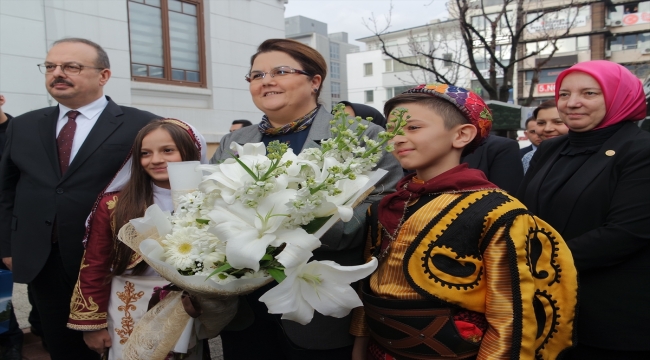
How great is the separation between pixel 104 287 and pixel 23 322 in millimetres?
2967

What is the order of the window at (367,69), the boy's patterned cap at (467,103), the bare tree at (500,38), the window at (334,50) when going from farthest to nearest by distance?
the window at (334,50), the window at (367,69), the bare tree at (500,38), the boy's patterned cap at (467,103)

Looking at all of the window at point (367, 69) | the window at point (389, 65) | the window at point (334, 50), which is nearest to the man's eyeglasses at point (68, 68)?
the window at point (389, 65)

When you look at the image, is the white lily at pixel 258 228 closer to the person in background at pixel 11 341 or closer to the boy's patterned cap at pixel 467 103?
the boy's patterned cap at pixel 467 103

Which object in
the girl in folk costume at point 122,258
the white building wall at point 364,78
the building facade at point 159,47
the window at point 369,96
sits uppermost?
the white building wall at point 364,78

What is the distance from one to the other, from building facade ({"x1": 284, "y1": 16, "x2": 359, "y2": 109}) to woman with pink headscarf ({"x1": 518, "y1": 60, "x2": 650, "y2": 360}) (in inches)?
2131

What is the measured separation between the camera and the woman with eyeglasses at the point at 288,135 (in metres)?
2.00

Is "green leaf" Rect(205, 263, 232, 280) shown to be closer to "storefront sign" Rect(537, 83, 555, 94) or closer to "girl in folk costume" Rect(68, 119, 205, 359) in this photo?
"girl in folk costume" Rect(68, 119, 205, 359)

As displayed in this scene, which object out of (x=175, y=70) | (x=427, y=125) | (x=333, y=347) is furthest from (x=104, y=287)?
(x=175, y=70)

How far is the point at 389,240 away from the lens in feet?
5.90

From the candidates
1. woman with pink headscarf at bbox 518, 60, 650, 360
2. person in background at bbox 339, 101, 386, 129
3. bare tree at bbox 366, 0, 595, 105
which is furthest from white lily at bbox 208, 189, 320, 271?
bare tree at bbox 366, 0, 595, 105

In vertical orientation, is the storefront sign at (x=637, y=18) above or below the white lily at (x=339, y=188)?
above

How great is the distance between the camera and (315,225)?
57.4 inches

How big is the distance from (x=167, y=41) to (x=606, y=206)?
21.1 feet

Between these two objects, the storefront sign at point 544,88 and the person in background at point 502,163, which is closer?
the person in background at point 502,163
